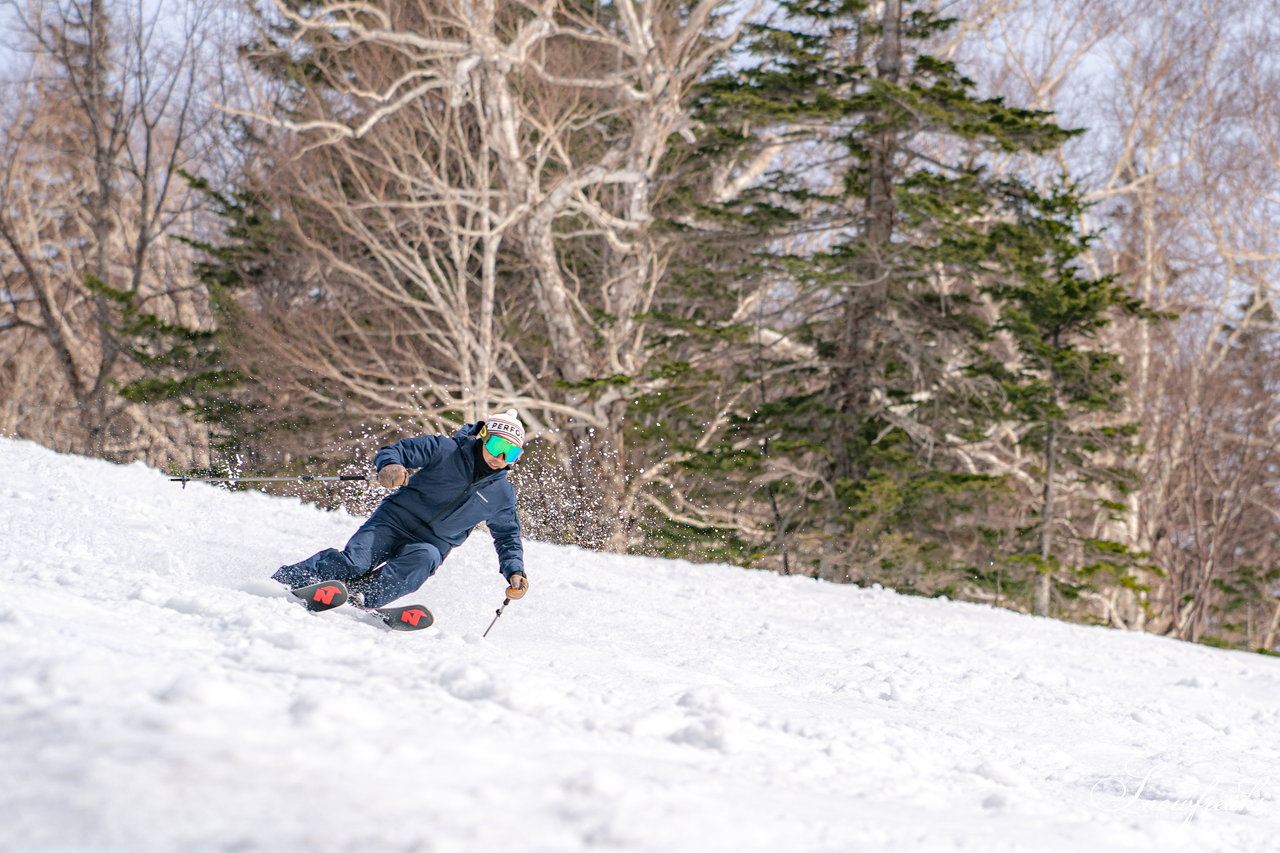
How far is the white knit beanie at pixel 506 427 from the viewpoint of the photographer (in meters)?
5.49

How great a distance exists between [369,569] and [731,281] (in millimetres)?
8292

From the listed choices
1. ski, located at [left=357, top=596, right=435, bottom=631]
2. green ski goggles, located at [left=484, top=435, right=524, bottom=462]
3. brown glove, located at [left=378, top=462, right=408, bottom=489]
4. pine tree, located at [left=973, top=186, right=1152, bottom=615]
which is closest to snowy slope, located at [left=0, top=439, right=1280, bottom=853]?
ski, located at [left=357, top=596, right=435, bottom=631]

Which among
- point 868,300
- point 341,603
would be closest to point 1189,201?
point 868,300

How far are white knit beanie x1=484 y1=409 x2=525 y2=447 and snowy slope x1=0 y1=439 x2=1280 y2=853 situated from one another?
1.10 meters

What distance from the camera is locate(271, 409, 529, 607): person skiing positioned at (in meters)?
5.32

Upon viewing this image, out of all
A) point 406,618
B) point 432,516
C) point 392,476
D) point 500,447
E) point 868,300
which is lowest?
point 406,618

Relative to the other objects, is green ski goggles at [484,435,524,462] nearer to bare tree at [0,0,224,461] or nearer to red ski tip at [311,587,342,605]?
red ski tip at [311,587,342,605]

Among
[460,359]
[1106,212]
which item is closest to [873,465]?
[460,359]

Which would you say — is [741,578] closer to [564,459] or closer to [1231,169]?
[564,459]

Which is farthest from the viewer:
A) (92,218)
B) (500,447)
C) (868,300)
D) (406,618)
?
(92,218)

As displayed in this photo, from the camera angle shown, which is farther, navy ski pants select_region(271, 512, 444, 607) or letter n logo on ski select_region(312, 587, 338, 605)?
navy ski pants select_region(271, 512, 444, 607)

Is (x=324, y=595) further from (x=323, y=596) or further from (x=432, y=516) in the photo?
(x=432, y=516)

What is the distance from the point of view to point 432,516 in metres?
5.58

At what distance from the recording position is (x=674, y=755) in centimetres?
306
